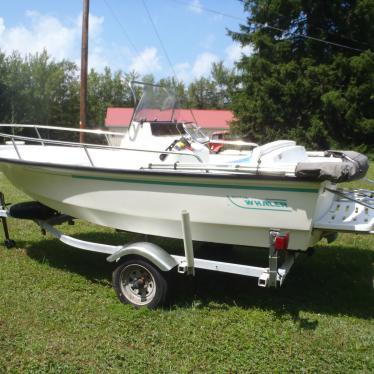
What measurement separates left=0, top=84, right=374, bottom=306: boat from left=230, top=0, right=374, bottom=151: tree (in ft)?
61.8

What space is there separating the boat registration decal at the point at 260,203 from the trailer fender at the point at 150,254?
74 centimetres

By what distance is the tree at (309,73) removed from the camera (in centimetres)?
2216

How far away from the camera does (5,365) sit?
3.15 meters

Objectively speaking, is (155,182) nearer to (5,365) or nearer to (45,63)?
(5,365)

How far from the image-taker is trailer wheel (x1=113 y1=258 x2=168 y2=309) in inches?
158

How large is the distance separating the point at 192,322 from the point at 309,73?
817 inches

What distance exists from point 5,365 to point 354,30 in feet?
78.1

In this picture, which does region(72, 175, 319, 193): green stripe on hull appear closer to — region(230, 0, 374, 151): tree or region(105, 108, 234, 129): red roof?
region(230, 0, 374, 151): tree

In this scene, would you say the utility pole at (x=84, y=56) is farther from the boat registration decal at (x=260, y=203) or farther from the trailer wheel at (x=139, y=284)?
the boat registration decal at (x=260, y=203)

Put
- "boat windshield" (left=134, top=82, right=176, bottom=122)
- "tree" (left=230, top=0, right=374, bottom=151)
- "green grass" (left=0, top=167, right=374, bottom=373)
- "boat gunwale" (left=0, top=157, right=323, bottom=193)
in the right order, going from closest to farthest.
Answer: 1. "green grass" (left=0, top=167, right=374, bottom=373)
2. "boat gunwale" (left=0, top=157, right=323, bottom=193)
3. "boat windshield" (left=134, top=82, right=176, bottom=122)
4. "tree" (left=230, top=0, right=374, bottom=151)

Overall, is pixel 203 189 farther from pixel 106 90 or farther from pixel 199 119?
pixel 106 90

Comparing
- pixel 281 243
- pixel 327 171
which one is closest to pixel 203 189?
pixel 281 243

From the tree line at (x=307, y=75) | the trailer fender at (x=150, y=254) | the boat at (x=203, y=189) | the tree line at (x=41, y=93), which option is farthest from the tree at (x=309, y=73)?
the trailer fender at (x=150, y=254)

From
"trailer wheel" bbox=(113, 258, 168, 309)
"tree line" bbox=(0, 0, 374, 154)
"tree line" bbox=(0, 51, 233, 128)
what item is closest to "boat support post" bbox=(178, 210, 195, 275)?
"trailer wheel" bbox=(113, 258, 168, 309)
